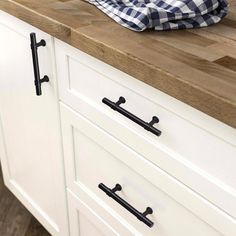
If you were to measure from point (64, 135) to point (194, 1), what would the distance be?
45 cm

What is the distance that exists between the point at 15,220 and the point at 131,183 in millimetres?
825

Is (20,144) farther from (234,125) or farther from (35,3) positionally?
(234,125)

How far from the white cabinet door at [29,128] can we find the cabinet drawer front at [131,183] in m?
0.07

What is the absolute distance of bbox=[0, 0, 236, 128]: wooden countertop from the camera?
0.60 metres

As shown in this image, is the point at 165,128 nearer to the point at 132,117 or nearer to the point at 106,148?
the point at 132,117

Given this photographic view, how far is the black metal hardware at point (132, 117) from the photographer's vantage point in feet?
2.32

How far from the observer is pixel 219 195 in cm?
66

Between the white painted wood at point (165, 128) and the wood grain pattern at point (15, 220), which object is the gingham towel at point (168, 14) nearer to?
the white painted wood at point (165, 128)

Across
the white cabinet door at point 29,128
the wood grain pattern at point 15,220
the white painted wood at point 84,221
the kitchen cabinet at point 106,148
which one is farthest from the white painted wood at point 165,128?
the wood grain pattern at point 15,220

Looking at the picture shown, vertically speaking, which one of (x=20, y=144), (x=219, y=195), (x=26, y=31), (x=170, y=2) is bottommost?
(x=20, y=144)

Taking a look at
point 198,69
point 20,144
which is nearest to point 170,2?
point 198,69

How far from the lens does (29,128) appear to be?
118 centimetres

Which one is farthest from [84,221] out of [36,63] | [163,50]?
[163,50]

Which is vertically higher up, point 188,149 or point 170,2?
point 170,2
